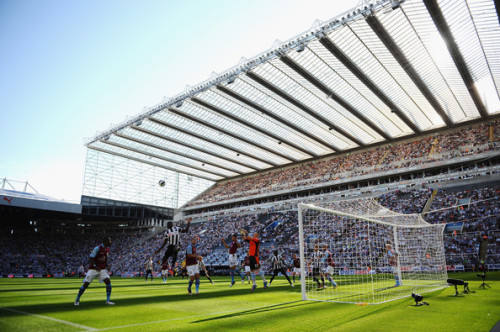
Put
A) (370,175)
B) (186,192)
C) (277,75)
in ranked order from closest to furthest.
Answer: (277,75), (370,175), (186,192)

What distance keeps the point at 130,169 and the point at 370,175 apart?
34830 millimetres

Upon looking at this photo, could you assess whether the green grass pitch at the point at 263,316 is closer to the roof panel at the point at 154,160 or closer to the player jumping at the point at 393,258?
the player jumping at the point at 393,258

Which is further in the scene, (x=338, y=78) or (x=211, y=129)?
(x=211, y=129)

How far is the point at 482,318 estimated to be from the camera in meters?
5.63

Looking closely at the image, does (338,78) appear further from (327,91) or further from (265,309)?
(265,309)

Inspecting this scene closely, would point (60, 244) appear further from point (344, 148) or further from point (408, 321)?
point (408, 321)

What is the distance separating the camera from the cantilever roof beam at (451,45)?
19816 mm

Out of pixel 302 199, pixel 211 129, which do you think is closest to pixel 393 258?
pixel 211 129

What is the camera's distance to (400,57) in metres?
24.4

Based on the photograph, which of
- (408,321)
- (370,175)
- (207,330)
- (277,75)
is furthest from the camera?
(370,175)

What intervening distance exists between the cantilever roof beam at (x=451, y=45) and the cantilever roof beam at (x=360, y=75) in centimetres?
617

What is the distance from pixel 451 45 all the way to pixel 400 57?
131 inches

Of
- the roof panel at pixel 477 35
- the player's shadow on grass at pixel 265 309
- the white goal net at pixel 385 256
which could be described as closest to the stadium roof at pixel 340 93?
the roof panel at pixel 477 35

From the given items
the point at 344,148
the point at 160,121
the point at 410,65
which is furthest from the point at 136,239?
the point at 410,65
